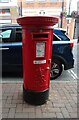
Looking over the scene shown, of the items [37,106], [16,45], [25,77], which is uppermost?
[16,45]

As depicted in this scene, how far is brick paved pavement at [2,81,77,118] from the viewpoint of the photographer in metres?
4.00

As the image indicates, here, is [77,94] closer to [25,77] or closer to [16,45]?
[25,77]

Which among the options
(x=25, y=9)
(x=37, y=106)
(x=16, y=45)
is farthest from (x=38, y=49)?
(x=25, y=9)

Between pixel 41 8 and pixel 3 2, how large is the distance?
561cm

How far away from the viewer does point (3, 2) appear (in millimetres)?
32406

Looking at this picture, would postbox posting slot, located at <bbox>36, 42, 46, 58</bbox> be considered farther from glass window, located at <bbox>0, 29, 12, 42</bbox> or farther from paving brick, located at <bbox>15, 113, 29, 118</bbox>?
glass window, located at <bbox>0, 29, 12, 42</bbox>

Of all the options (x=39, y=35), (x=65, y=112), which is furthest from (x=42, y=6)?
(x=65, y=112)

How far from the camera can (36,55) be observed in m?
4.27

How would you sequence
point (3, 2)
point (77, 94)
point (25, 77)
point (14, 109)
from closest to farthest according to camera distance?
point (14, 109), point (25, 77), point (77, 94), point (3, 2)

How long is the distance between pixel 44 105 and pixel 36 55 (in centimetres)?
101

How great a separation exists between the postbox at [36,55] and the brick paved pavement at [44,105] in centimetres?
21

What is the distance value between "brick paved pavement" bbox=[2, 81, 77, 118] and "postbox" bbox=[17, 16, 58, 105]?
8.1 inches

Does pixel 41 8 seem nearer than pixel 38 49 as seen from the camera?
No

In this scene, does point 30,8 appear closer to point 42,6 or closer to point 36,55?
point 42,6
